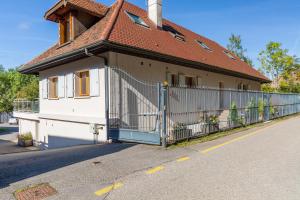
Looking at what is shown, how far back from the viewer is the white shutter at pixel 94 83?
9.42 m

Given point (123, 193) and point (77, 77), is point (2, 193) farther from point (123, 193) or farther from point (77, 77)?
point (77, 77)

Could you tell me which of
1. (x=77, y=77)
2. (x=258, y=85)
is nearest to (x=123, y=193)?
(x=77, y=77)

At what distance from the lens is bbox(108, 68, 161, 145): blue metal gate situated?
28.5ft

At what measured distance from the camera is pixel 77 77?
35.4 feet

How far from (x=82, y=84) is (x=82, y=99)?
77 cm

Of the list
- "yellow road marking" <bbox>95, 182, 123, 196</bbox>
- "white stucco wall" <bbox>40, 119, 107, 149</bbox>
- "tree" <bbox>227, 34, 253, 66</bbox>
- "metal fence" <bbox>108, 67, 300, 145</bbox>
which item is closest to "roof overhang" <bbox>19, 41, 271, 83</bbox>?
"metal fence" <bbox>108, 67, 300, 145</bbox>

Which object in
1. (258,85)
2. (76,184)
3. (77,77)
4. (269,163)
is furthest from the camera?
(258,85)

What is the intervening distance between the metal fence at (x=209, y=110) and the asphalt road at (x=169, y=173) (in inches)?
44.5

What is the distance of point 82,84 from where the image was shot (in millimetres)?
10641

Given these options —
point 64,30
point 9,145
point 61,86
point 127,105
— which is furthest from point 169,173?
point 9,145

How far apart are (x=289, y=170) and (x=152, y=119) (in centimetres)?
549

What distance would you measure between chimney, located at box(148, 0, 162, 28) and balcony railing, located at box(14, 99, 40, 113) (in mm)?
9814

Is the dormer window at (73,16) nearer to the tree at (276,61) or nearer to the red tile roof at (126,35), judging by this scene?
the red tile roof at (126,35)

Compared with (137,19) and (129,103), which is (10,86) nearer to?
(137,19)
